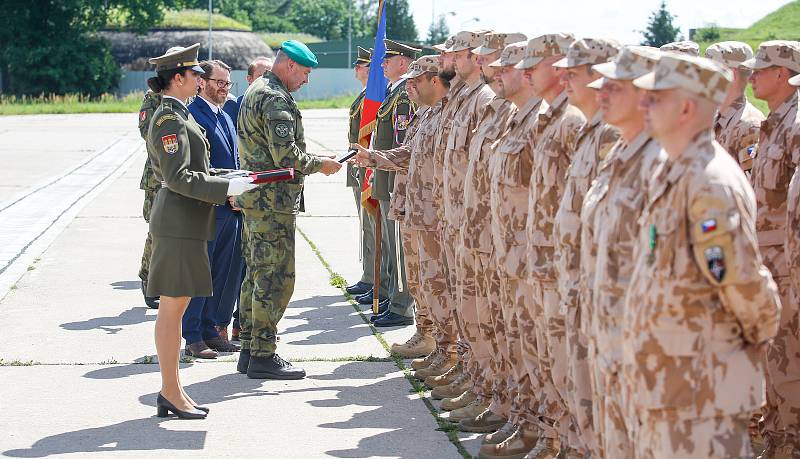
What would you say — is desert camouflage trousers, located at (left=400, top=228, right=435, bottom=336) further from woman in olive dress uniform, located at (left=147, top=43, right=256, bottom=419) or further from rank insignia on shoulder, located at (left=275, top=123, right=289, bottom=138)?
woman in olive dress uniform, located at (left=147, top=43, right=256, bottom=419)

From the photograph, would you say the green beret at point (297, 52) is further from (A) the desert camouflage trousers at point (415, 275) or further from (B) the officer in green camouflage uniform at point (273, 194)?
(A) the desert camouflage trousers at point (415, 275)

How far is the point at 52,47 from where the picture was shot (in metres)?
62.0

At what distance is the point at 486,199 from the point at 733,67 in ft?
5.00

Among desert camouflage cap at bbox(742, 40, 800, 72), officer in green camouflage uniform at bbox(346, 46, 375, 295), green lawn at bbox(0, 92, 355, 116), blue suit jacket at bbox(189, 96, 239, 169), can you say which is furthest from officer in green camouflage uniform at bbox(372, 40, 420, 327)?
green lawn at bbox(0, 92, 355, 116)

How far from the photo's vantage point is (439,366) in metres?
7.77

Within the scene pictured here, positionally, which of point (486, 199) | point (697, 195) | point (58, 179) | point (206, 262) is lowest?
point (58, 179)

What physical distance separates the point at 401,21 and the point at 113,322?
86013mm

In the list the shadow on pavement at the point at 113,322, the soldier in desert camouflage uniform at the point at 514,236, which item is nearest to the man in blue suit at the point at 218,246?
the shadow on pavement at the point at 113,322

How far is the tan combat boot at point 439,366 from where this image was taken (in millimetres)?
7734

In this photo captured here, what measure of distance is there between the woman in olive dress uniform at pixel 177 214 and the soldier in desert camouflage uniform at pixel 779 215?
293 centimetres

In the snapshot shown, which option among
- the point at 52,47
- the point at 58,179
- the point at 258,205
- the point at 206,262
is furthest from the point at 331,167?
the point at 52,47

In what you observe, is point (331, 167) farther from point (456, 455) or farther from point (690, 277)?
point (690, 277)

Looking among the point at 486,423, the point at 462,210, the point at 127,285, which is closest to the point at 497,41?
the point at 462,210

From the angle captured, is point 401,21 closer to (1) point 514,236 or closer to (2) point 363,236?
(2) point 363,236
